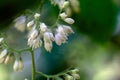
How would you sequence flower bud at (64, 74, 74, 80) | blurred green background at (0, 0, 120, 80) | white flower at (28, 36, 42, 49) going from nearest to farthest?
1. white flower at (28, 36, 42, 49)
2. flower bud at (64, 74, 74, 80)
3. blurred green background at (0, 0, 120, 80)

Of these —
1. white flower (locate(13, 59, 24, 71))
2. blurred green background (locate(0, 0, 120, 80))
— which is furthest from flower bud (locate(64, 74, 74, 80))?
blurred green background (locate(0, 0, 120, 80))

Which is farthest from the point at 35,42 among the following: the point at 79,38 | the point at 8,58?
the point at 79,38

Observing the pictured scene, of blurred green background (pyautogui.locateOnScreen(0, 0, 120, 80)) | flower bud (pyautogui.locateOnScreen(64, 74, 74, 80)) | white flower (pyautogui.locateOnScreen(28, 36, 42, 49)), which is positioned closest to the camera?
white flower (pyautogui.locateOnScreen(28, 36, 42, 49))

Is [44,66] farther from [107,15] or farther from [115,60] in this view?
[115,60]

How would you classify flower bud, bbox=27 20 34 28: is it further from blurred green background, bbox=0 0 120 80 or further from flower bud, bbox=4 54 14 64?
blurred green background, bbox=0 0 120 80

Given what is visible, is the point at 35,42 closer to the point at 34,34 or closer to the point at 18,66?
the point at 34,34

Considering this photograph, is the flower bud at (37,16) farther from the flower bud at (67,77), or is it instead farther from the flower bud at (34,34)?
the flower bud at (67,77)

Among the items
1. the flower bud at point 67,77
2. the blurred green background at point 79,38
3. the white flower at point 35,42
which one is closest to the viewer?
the white flower at point 35,42

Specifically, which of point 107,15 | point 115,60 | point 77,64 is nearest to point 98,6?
point 107,15

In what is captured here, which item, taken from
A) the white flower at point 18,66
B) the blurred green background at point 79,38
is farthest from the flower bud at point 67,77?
the blurred green background at point 79,38
